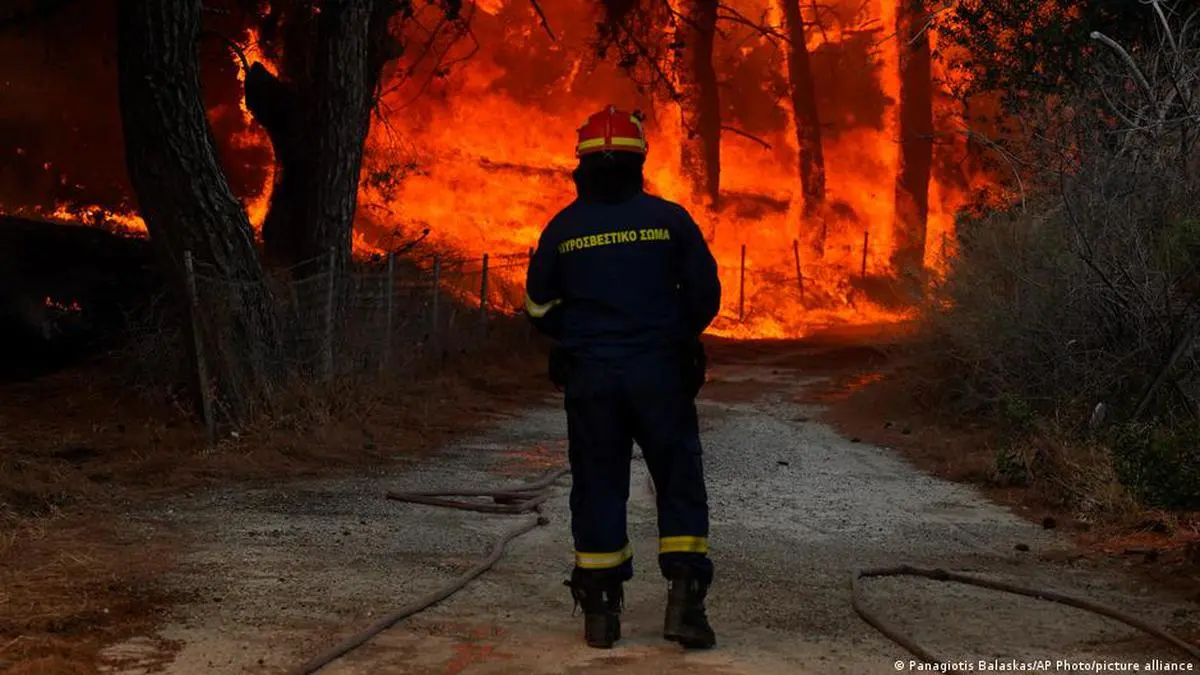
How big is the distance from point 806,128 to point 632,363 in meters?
32.7

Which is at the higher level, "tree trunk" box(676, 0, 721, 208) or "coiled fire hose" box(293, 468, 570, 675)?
"tree trunk" box(676, 0, 721, 208)

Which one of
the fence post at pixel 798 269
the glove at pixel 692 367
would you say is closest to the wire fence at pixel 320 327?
the glove at pixel 692 367

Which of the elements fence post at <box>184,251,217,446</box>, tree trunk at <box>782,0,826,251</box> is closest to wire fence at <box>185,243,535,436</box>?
fence post at <box>184,251,217,446</box>

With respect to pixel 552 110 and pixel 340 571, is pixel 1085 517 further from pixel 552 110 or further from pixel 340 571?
pixel 552 110

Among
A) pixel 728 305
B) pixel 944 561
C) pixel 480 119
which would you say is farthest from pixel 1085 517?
pixel 480 119

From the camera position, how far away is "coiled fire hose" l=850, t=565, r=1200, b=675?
554 cm

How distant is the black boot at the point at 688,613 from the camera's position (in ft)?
17.9

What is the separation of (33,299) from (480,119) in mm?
24646

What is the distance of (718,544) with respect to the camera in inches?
317

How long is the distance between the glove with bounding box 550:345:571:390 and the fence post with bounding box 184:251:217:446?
242 inches

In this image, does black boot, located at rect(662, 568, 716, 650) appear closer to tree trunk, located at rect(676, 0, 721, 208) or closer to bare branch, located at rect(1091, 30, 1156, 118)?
bare branch, located at rect(1091, 30, 1156, 118)

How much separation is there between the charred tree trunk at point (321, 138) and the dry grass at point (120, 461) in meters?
1.69

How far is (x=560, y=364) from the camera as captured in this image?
18.6 ft

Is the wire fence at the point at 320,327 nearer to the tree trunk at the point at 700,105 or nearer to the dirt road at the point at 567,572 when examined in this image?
the dirt road at the point at 567,572
